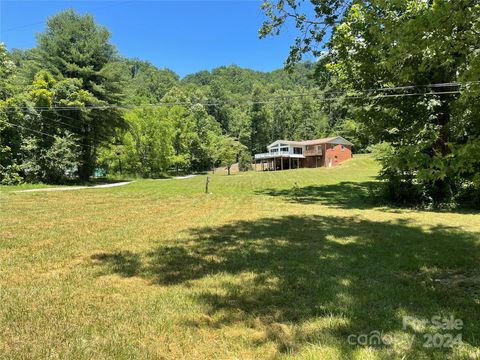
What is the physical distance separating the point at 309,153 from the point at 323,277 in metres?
60.9

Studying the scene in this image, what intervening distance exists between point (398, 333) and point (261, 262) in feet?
9.23

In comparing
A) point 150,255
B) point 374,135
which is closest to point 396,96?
point 374,135

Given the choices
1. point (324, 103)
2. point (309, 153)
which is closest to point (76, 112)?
point (324, 103)

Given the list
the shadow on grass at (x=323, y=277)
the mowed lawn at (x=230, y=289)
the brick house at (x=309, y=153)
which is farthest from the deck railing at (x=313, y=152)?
the shadow on grass at (x=323, y=277)

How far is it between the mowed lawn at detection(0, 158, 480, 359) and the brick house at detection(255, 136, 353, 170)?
53650mm

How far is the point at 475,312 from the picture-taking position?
3.94m

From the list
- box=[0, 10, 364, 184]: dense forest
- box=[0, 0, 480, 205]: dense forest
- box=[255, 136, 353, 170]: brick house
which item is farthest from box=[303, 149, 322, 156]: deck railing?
box=[0, 10, 364, 184]: dense forest

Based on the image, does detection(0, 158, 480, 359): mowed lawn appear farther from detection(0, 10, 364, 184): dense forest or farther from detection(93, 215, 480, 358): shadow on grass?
detection(0, 10, 364, 184): dense forest

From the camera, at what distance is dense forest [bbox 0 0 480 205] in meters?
4.59

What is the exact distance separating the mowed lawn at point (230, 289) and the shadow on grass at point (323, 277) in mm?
22

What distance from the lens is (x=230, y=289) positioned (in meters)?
4.66

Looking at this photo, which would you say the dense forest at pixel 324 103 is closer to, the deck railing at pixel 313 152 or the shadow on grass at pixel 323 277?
the shadow on grass at pixel 323 277

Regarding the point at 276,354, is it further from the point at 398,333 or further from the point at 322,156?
the point at 322,156

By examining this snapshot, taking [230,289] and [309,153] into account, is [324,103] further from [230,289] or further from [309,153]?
[230,289]
